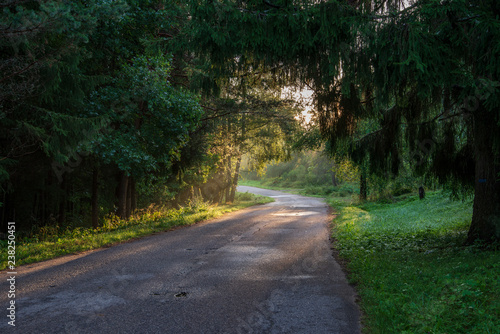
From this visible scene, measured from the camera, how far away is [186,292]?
5.06m

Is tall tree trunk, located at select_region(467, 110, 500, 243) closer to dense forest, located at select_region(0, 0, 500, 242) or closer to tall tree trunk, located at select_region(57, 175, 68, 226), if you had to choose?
dense forest, located at select_region(0, 0, 500, 242)

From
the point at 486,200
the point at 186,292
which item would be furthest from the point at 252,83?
the point at 486,200

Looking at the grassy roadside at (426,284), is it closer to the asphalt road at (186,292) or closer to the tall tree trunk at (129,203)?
the asphalt road at (186,292)

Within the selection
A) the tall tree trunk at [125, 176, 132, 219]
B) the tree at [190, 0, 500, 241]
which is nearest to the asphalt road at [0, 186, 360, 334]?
the tree at [190, 0, 500, 241]

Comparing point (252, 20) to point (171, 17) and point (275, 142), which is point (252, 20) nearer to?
point (171, 17)

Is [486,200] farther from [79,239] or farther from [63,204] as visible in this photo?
[63,204]

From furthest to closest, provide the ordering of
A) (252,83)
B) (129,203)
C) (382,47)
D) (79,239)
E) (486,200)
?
(129,203) → (79,239) → (252,83) → (486,200) → (382,47)

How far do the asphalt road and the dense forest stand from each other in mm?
3273

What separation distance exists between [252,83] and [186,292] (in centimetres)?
490

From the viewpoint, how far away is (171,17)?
12070 mm

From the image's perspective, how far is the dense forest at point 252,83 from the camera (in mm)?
5312

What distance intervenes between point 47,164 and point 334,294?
1181 cm

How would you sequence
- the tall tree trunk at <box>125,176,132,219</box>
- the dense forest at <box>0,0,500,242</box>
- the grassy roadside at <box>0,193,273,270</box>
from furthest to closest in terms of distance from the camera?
the tall tree trunk at <box>125,176,132,219</box> < the grassy roadside at <box>0,193,273,270</box> < the dense forest at <box>0,0,500,242</box>

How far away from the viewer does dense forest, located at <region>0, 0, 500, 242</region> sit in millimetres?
5312
